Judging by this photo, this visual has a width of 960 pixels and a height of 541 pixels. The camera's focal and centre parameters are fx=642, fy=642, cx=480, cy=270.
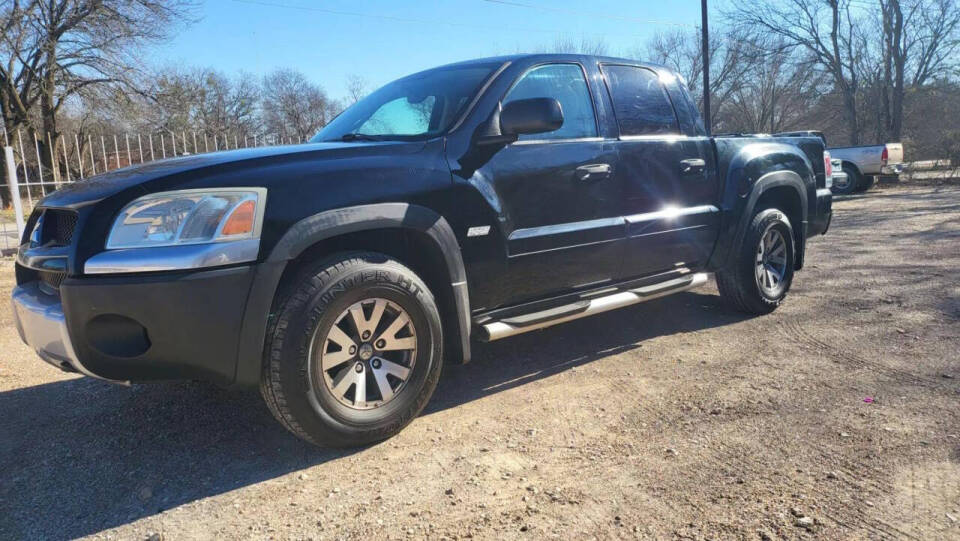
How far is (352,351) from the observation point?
2.86m

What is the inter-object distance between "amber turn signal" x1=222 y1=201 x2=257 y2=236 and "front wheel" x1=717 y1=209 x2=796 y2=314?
12.0 ft

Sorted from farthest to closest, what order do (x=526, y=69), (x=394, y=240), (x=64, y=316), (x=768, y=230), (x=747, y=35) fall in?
(x=747, y=35)
(x=768, y=230)
(x=526, y=69)
(x=394, y=240)
(x=64, y=316)

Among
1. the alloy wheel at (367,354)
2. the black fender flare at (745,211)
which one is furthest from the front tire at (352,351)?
the black fender flare at (745,211)

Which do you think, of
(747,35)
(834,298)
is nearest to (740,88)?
(747,35)

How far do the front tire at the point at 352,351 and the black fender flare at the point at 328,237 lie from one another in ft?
0.26

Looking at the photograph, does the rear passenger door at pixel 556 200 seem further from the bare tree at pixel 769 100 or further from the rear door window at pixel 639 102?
the bare tree at pixel 769 100

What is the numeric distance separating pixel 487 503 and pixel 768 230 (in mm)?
3671

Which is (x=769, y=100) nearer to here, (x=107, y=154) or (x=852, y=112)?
(x=852, y=112)

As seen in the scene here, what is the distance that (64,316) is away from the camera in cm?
249

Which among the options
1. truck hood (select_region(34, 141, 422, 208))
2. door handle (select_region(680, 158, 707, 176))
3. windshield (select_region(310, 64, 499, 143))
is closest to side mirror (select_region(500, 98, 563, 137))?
windshield (select_region(310, 64, 499, 143))

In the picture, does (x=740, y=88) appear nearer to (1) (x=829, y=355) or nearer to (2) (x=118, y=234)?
(1) (x=829, y=355)

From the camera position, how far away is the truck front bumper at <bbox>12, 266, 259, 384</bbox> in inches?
95.7

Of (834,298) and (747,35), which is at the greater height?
(747,35)

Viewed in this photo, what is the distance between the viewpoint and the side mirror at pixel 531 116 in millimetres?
3232
